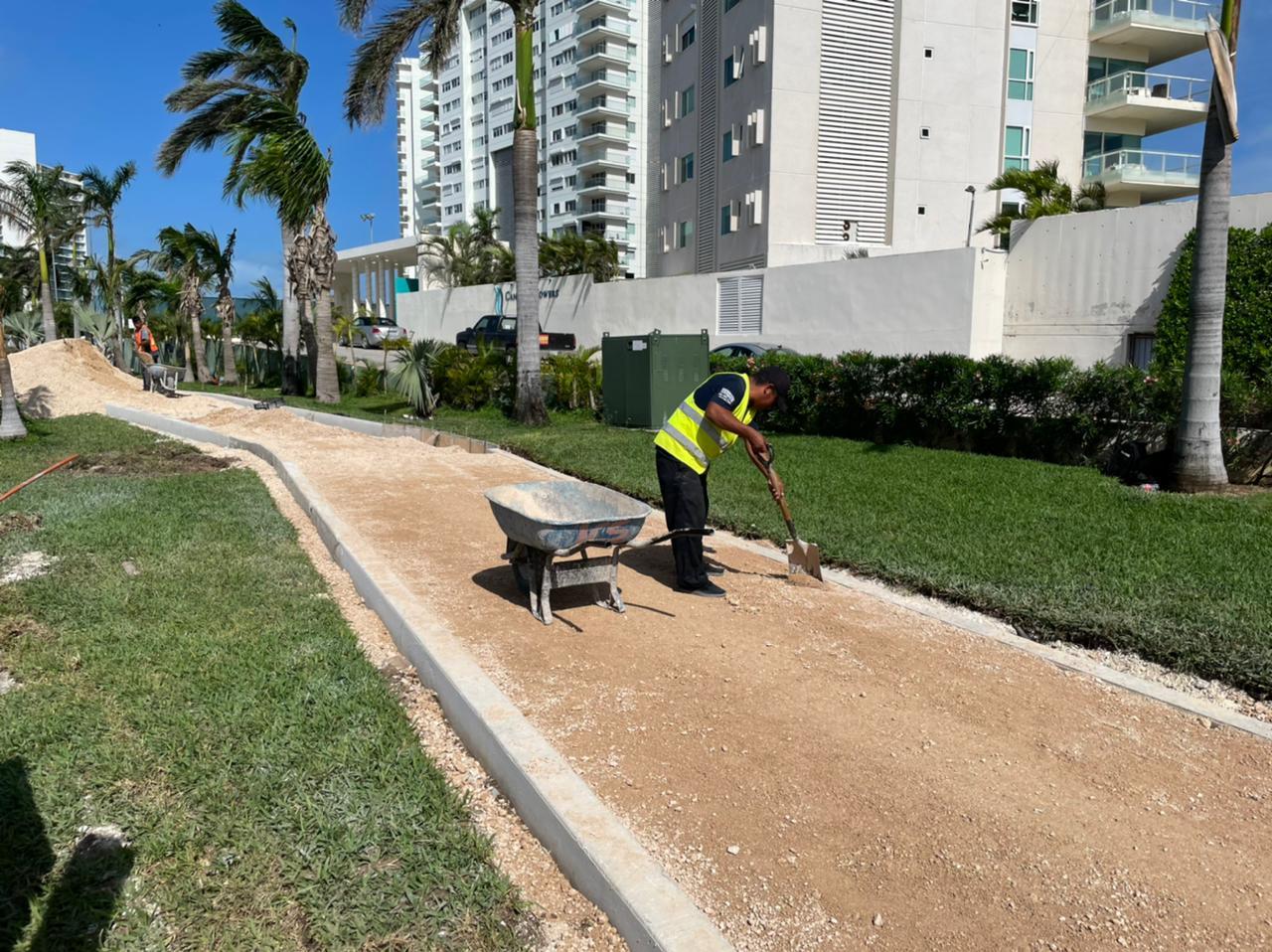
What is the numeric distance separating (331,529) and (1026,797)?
574 cm

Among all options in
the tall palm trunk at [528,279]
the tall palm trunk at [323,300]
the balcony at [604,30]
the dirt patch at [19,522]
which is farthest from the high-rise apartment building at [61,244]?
the balcony at [604,30]

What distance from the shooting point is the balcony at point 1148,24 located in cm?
3122

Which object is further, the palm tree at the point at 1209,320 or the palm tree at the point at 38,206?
the palm tree at the point at 38,206

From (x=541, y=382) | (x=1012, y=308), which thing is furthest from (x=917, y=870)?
(x=1012, y=308)

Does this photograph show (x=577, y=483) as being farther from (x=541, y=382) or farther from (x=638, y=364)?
(x=541, y=382)

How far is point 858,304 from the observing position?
2175 cm

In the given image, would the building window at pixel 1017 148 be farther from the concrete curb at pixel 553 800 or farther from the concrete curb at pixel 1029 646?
Answer: the concrete curb at pixel 553 800

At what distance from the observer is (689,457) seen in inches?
247

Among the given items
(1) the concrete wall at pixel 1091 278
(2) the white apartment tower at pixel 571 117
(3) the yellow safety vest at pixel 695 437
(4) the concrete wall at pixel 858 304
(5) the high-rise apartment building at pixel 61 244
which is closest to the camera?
(3) the yellow safety vest at pixel 695 437

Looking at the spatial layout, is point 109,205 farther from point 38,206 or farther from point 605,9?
point 605,9

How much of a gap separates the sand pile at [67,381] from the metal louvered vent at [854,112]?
21.4 metres

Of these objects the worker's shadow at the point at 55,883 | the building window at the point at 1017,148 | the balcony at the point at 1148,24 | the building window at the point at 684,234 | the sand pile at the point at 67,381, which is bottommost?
the worker's shadow at the point at 55,883

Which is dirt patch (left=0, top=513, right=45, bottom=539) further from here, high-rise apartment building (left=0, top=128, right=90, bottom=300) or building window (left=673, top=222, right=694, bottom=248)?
building window (left=673, top=222, right=694, bottom=248)

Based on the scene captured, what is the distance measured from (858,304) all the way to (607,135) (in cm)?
4751
